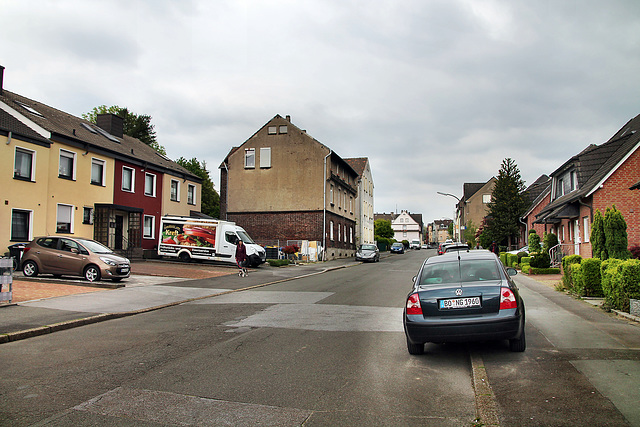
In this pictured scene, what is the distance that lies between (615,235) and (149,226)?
1058 inches

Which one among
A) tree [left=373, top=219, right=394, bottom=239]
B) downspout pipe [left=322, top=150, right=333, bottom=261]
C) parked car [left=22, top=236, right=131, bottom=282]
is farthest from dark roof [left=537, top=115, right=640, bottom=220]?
tree [left=373, top=219, right=394, bottom=239]

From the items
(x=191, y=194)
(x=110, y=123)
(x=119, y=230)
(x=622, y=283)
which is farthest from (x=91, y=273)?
(x=191, y=194)

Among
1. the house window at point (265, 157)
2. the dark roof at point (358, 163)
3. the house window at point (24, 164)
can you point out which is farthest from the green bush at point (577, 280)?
the dark roof at point (358, 163)

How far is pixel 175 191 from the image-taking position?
35.9 m

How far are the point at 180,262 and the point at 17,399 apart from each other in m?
24.8

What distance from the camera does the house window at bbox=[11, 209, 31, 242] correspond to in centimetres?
2192

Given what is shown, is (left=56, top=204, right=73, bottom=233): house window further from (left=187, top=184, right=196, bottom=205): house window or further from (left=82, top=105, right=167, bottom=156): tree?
(left=82, top=105, right=167, bottom=156): tree

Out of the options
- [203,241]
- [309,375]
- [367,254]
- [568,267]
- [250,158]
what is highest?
[250,158]

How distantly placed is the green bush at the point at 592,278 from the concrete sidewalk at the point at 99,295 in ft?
36.4

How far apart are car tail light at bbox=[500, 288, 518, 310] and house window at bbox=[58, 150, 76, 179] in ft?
77.7

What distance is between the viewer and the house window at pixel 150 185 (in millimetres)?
32344

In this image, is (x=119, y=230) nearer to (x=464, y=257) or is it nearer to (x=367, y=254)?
(x=367, y=254)

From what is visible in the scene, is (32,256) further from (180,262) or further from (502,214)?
(502,214)

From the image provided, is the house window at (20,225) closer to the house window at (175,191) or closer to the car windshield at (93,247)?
the car windshield at (93,247)
